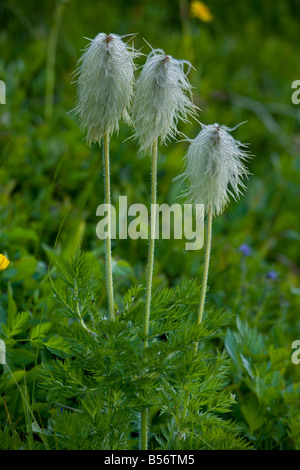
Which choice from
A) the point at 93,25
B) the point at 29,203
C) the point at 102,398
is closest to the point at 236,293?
the point at 29,203

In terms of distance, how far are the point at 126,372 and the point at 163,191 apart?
7.09 ft

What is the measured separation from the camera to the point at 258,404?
2283 millimetres

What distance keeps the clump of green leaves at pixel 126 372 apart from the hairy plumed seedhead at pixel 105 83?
42cm

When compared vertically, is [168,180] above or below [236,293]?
above

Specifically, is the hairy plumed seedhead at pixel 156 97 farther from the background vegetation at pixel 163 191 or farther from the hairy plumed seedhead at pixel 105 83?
the background vegetation at pixel 163 191

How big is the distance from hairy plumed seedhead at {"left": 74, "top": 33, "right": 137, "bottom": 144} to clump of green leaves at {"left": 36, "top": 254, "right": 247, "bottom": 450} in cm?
42

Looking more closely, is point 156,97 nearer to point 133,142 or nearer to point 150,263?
point 150,263

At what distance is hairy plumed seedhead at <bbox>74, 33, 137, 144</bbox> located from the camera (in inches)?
64.2

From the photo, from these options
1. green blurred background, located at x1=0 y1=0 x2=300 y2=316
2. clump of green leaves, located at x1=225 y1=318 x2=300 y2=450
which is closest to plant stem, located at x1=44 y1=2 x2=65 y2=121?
green blurred background, located at x1=0 y1=0 x2=300 y2=316

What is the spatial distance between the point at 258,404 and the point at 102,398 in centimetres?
82

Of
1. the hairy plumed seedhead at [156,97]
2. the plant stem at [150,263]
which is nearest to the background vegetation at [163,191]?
the plant stem at [150,263]

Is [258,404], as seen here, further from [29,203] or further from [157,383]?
[29,203]

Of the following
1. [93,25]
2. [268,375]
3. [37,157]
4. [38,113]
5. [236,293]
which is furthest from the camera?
[93,25]

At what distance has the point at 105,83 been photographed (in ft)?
5.35
